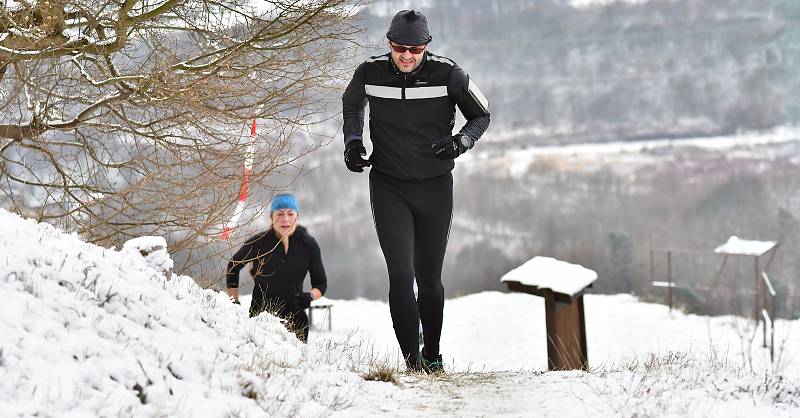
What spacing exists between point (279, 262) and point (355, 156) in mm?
1283

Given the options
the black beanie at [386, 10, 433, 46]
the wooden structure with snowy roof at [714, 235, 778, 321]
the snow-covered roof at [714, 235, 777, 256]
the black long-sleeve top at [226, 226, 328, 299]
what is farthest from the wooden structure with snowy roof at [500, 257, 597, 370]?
Answer: the snow-covered roof at [714, 235, 777, 256]

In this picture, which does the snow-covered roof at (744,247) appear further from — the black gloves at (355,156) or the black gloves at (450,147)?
the black gloves at (355,156)

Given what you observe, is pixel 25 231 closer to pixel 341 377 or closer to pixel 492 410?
pixel 341 377

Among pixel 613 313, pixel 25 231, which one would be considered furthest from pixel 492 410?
pixel 613 313

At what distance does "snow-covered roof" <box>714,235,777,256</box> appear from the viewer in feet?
49.7

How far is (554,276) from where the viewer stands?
22.4 feet

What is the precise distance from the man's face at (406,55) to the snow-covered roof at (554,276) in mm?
2643

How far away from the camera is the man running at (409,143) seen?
14.9 ft

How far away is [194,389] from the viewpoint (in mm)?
3143

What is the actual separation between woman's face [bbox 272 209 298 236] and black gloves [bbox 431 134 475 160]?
1.46 meters

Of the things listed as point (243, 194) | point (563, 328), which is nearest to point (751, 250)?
point (563, 328)

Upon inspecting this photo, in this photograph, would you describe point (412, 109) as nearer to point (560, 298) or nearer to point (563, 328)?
point (560, 298)

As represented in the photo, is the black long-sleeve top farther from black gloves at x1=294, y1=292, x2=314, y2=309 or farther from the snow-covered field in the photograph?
the snow-covered field

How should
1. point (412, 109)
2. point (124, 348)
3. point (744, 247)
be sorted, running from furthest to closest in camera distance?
point (744, 247), point (412, 109), point (124, 348)
